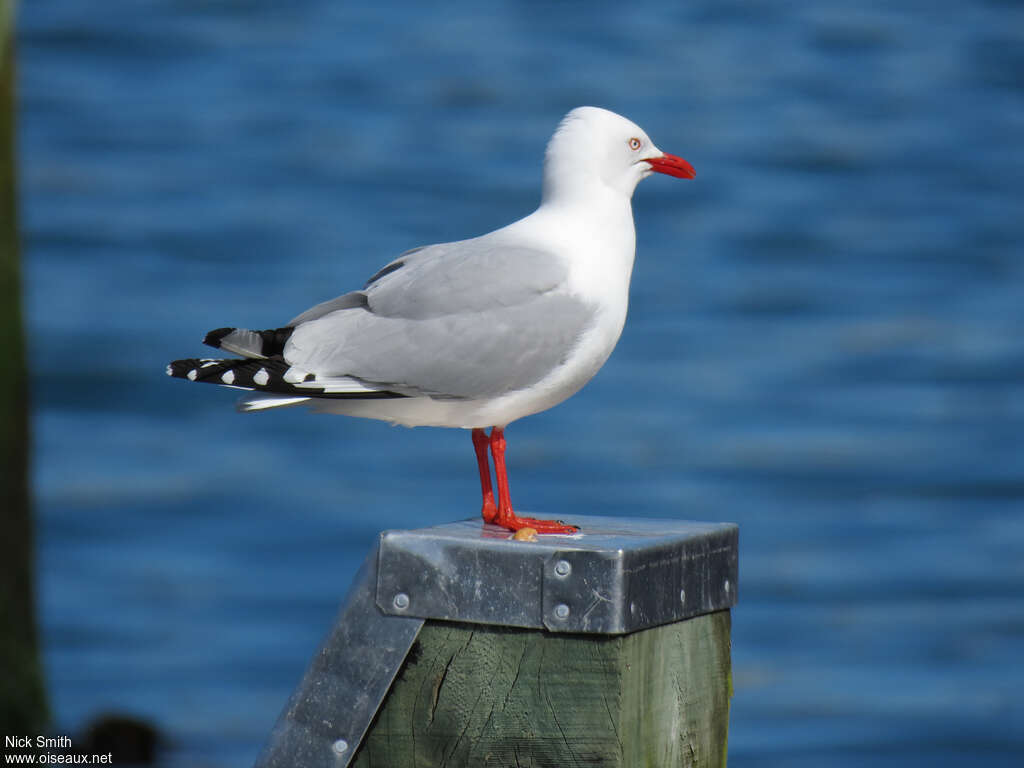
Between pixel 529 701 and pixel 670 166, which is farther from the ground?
pixel 670 166

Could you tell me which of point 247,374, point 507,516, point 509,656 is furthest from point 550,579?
point 247,374

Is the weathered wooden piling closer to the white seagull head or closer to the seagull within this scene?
the seagull

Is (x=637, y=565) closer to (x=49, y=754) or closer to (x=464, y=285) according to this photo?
(x=464, y=285)

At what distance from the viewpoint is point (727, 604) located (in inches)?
127

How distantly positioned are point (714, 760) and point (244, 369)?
4.35 feet

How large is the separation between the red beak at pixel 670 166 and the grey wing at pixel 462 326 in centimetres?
53

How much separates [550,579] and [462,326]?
3.69 feet

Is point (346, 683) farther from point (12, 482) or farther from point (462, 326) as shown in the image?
point (12, 482)

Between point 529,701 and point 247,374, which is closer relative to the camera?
point 529,701

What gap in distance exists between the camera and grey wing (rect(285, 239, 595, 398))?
3.82m

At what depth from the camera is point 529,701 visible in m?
2.96

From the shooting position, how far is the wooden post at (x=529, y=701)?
2.94 metres

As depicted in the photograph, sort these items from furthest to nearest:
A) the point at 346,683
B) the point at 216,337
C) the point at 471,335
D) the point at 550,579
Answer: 1. the point at 471,335
2. the point at 216,337
3. the point at 346,683
4. the point at 550,579

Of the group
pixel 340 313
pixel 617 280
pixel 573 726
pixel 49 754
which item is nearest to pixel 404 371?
pixel 340 313
